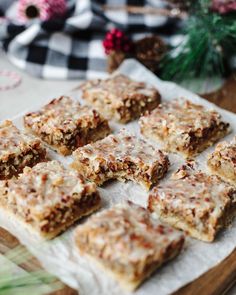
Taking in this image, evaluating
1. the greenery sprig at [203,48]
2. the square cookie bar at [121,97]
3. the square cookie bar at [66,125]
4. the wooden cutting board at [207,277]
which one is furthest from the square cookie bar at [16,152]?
the greenery sprig at [203,48]

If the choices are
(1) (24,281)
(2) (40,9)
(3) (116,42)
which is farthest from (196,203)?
(2) (40,9)

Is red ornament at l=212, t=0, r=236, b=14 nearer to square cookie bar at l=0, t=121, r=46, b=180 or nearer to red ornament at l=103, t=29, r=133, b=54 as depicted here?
red ornament at l=103, t=29, r=133, b=54

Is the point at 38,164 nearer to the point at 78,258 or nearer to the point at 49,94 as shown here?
the point at 78,258

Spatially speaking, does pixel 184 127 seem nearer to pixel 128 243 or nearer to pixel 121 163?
pixel 121 163

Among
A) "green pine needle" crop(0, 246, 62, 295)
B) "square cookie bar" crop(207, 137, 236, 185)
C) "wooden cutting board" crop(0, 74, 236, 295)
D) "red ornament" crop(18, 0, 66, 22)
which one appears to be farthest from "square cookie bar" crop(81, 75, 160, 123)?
"green pine needle" crop(0, 246, 62, 295)

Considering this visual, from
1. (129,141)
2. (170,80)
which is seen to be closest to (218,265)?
(129,141)

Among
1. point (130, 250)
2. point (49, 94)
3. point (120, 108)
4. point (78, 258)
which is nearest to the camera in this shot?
point (130, 250)

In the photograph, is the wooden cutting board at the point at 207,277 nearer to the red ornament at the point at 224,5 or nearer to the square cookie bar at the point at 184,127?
the square cookie bar at the point at 184,127
